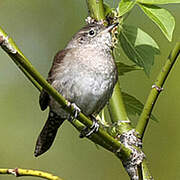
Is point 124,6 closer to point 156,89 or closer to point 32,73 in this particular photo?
point 156,89

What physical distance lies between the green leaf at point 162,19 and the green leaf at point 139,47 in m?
0.18

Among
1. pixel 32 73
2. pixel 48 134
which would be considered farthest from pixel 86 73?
pixel 32 73

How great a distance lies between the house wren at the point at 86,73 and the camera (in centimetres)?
259

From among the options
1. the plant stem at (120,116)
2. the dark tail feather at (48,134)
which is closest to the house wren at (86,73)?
the dark tail feather at (48,134)

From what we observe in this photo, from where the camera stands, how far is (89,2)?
202 cm

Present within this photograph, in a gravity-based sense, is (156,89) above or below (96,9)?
below

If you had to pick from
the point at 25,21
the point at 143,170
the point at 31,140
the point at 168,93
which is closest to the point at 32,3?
the point at 25,21

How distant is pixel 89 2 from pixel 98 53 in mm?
804

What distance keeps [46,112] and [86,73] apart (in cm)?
191

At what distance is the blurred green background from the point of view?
358 cm

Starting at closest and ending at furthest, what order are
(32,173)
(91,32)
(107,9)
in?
(32,173) → (107,9) → (91,32)

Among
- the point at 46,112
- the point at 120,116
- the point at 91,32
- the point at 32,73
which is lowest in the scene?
the point at 120,116

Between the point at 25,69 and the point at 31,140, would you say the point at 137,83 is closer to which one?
the point at 31,140

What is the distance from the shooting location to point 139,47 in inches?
78.7
